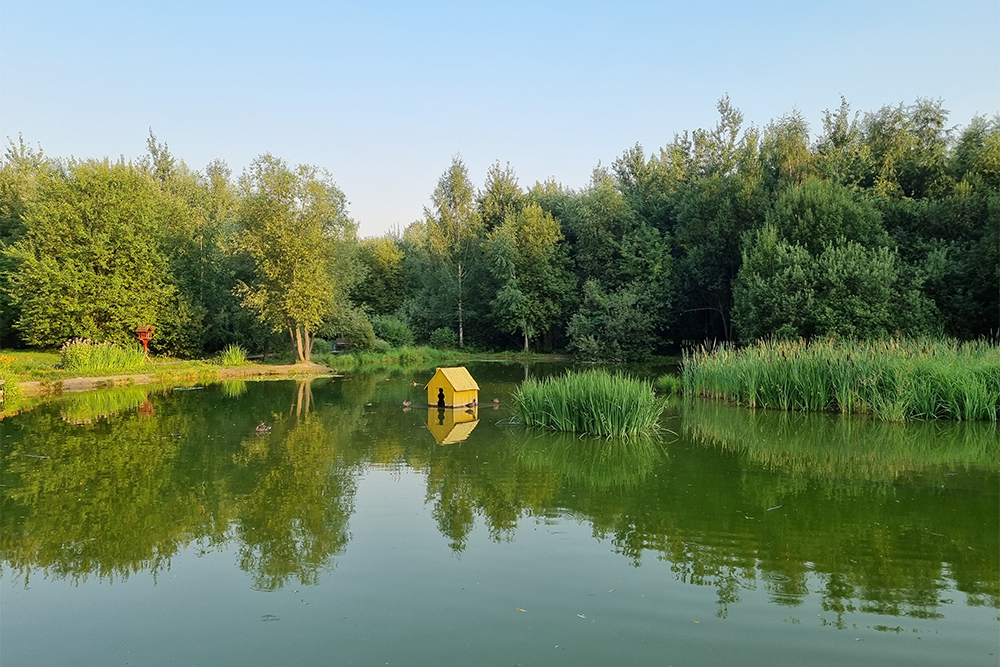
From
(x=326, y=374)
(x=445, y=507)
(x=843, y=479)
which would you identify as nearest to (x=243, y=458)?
(x=445, y=507)

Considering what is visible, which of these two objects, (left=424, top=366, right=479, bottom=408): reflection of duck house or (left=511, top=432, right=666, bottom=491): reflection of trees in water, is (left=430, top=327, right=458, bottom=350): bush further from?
(left=511, top=432, right=666, bottom=491): reflection of trees in water

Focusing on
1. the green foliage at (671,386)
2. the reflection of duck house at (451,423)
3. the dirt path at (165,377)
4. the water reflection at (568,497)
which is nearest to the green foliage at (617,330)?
the dirt path at (165,377)

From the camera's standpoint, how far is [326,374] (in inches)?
1051

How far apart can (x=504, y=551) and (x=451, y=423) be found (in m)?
7.56

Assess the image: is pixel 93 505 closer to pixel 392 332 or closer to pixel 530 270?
pixel 392 332

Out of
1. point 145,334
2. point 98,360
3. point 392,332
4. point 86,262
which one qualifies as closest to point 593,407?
point 98,360

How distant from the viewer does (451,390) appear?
15.4m

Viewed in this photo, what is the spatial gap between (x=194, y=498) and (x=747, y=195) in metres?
28.0

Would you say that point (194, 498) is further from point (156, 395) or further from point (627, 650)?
point (156, 395)

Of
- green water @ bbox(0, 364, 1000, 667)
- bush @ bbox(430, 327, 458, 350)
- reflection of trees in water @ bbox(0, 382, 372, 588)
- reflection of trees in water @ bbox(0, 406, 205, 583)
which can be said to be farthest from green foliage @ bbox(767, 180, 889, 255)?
reflection of trees in water @ bbox(0, 406, 205, 583)

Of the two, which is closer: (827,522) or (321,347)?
(827,522)

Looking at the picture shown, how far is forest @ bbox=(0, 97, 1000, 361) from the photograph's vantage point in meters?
23.1

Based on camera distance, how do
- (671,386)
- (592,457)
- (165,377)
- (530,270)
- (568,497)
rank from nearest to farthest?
(568,497) < (592,457) < (671,386) < (165,377) < (530,270)

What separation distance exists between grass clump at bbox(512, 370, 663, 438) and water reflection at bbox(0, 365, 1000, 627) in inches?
21.9
